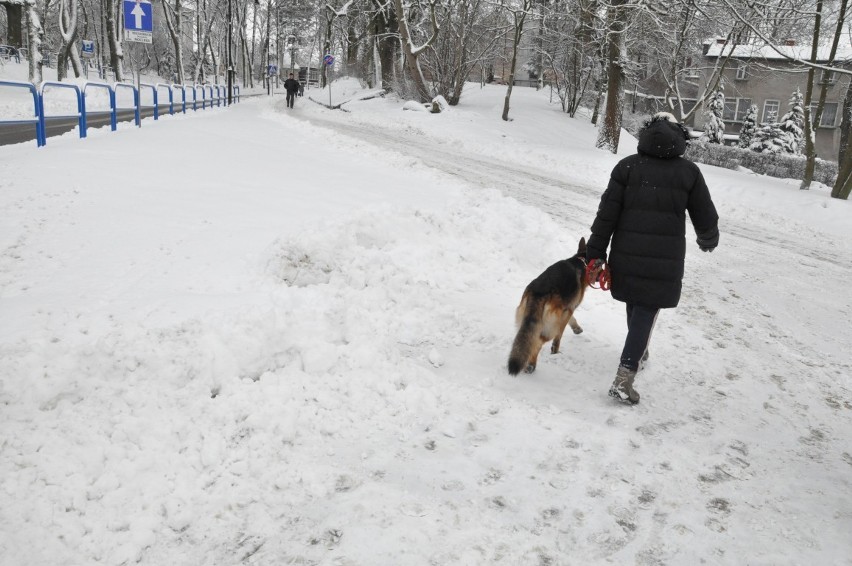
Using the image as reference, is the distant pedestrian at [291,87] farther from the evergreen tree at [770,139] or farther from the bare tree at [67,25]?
the evergreen tree at [770,139]

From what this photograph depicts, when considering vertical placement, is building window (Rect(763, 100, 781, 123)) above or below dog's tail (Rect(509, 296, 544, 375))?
above

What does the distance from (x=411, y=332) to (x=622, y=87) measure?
17122 mm

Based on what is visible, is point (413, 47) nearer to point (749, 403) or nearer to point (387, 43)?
point (387, 43)

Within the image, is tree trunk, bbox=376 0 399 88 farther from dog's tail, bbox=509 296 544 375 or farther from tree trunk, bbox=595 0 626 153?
dog's tail, bbox=509 296 544 375

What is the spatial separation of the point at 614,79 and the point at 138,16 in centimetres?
1456

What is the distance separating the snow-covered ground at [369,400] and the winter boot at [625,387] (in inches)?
5.1

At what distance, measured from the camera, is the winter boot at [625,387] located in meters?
3.76

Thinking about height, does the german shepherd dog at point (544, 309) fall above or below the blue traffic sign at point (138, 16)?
below

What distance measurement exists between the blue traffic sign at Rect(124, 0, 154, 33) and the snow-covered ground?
34.3ft

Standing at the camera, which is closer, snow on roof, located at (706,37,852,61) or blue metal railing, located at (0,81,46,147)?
blue metal railing, located at (0,81,46,147)

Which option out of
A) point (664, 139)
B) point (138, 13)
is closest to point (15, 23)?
point (138, 13)

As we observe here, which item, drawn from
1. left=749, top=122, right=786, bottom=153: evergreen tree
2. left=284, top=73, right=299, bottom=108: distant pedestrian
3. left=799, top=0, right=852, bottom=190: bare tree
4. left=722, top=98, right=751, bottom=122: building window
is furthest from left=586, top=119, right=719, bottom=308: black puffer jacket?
left=722, top=98, right=751, bottom=122: building window

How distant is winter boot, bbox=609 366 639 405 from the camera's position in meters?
3.76

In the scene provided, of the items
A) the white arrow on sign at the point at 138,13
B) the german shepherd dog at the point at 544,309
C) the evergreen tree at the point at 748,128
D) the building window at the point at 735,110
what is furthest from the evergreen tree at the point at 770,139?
the german shepherd dog at the point at 544,309
